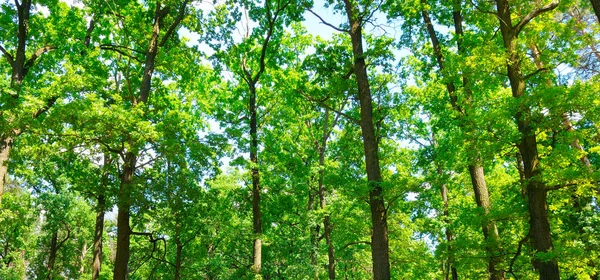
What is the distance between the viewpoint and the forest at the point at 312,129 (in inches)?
308

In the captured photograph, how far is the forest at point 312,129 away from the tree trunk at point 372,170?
0.05 metres

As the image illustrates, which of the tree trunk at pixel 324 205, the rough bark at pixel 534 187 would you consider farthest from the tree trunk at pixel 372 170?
the tree trunk at pixel 324 205

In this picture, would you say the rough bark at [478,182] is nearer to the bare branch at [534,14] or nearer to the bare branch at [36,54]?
the bare branch at [534,14]

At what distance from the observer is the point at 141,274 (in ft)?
90.3

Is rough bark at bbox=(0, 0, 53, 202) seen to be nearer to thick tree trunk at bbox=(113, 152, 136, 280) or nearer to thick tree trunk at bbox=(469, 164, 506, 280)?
thick tree trunk at bbox=(113, 152, 136, 280)

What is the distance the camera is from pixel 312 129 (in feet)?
64.4

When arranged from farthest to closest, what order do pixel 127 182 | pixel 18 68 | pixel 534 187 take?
pixel 18 68
pixel 127 182
pixel 534 187

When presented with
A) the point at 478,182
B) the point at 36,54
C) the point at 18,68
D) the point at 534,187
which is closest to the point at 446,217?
the point at 478,182

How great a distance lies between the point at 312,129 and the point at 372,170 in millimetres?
10992

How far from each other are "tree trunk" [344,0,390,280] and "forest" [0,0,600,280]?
5 centimetres

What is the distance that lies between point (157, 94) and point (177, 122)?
4828 millimetres

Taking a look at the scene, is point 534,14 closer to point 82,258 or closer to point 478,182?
point 478,182

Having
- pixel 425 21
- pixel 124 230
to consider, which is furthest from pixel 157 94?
pixel 425 21

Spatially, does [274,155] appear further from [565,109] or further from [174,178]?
[565,109]
